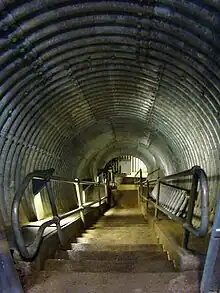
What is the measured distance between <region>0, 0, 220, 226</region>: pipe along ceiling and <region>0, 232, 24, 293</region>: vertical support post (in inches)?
98.2

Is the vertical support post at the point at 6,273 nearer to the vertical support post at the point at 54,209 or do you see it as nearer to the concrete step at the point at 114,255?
the vertical support post at the point at 54,209

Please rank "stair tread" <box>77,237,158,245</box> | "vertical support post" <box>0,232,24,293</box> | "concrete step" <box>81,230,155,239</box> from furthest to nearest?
"concrete step" <box>81,230,155,239</box>
"stair tread" <box>77,237,158,245</box>
"vertical support post" <box>0,232,24,293</box>

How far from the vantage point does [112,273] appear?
105 inches

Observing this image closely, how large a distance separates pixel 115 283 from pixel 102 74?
4026 mm

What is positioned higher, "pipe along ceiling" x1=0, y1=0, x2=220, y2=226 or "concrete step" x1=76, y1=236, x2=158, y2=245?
"pipe along ceiling" x1=0, y1=0, x2=220, y2=226

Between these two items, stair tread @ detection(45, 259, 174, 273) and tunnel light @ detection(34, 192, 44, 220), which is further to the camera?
tunnel light @ detection(34, 192, 44, 220)

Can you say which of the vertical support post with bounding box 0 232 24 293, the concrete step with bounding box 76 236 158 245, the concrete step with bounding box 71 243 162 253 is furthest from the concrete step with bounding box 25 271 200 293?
the concrete step with bounding box 76 236 158 245

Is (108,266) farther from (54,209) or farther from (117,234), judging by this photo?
(117,234)

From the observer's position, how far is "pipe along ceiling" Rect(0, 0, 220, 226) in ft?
11.9

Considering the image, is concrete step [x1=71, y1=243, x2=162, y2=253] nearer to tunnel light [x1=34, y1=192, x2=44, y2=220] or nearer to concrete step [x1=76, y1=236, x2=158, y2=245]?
concrete step [x1=76, y1=236, x2=158, y2=245]

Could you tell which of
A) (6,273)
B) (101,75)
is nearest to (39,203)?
(101,75)

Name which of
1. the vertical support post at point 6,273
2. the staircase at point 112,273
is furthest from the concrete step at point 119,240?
the vertical support post at point 6,273

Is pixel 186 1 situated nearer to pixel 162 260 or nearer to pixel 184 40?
pixel 184 40

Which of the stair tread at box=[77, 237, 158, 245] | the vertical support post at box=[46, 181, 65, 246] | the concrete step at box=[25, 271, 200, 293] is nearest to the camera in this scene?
the concrete step at box=[25, 271, 200, 293]
